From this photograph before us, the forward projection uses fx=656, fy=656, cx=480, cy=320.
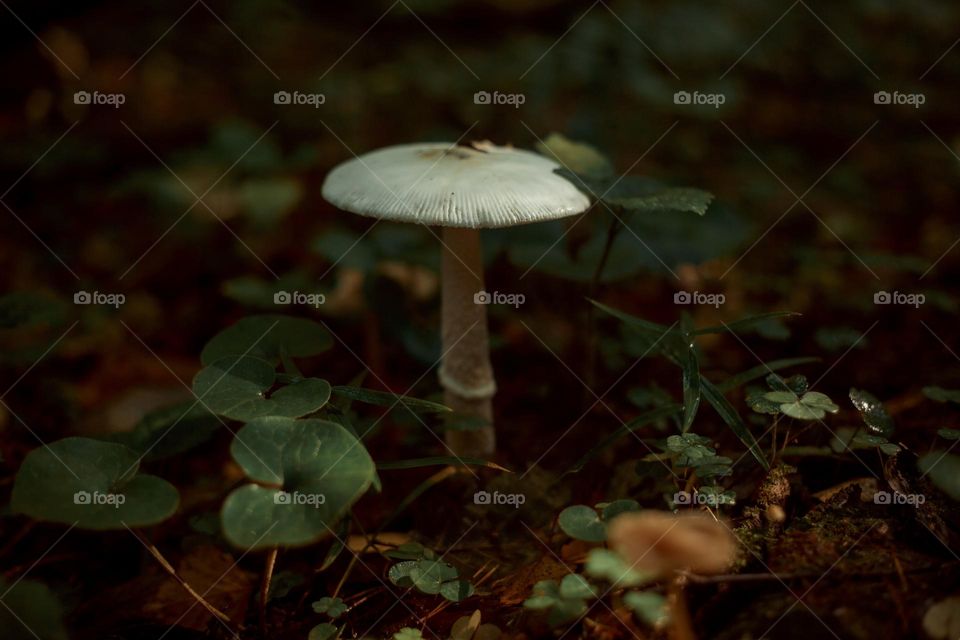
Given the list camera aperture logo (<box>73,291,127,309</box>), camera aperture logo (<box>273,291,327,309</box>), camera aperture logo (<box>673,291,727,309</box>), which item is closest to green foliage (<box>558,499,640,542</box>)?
camera aperture logo (<box>673,291,727,309</box>)

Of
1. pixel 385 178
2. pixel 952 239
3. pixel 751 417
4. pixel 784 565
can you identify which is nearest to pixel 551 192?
pixel 385 178

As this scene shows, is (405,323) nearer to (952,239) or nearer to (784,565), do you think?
(784,565)

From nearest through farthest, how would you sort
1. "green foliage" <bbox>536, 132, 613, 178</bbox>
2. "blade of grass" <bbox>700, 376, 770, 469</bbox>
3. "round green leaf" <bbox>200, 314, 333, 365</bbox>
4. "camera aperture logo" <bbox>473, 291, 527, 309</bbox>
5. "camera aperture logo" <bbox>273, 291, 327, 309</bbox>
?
"blade of grass" <bbox>700, 376, 770, 469</bbox>, "round green leaf" <bbox>200, 314, 333, 365</bbox>, "green foliage" <bbox>536, 132, 613, 178</bbox>, "camera aperture logo" <bbox>473, 291, 527, 309</bbox>, "camera aperture logo" <bbox>273, 291, 327, 309</bbox>

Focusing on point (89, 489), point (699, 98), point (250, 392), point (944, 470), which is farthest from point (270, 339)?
point (699, 98)

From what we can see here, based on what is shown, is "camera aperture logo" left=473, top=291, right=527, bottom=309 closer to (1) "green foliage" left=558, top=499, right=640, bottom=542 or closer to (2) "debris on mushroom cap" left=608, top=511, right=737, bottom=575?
(1) "green foliage" left=558, top=499, right=640, bottom=542

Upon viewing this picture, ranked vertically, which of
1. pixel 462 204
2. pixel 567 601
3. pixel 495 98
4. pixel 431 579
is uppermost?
pixel 495 98

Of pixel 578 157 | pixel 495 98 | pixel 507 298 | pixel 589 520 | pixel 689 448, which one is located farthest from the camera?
pixel 495 98

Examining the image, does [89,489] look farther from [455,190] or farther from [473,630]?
[455,190]
